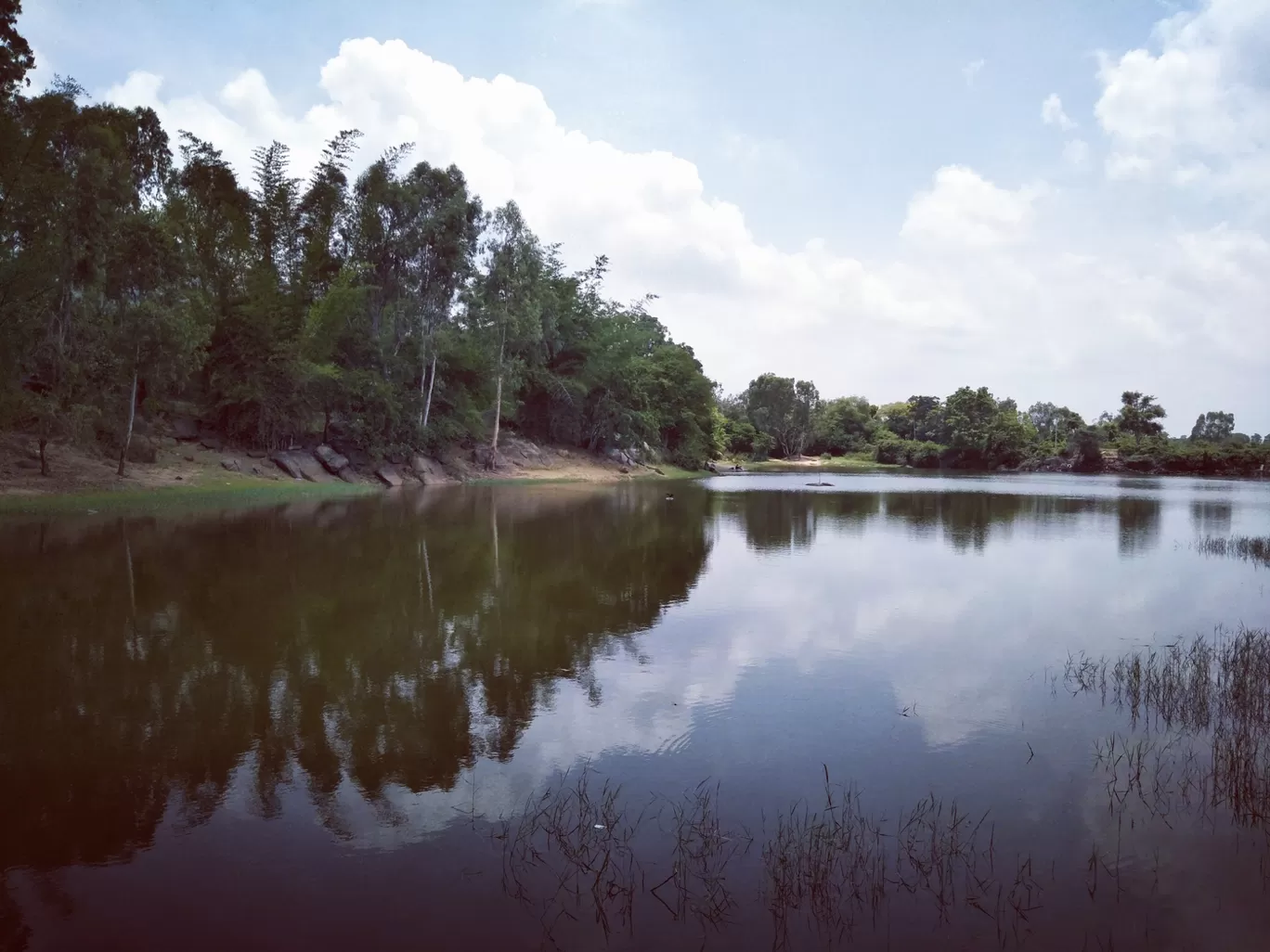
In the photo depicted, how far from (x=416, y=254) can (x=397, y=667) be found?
40.8m

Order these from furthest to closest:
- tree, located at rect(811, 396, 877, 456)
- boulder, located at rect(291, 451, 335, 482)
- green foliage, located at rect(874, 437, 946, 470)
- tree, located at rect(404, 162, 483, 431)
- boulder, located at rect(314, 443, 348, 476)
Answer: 1. tree, located at rect(811, 396, 877, 456)
2. green foliage, located at rect(874, 437, 946, 470)
3. tree, located at rect(404, 162, 483, 431)
4. boulder, located at rect(314, 443, 348, 476)
5. boulder, located at rect(291, 451, 335, 482)

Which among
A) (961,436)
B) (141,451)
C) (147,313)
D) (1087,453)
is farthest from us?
(961,436)

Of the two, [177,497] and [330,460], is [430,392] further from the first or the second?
[177,497]

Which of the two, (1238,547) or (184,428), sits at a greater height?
(184,428)

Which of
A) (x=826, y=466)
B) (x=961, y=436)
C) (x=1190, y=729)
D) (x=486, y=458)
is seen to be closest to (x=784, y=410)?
(x=826, y=466)

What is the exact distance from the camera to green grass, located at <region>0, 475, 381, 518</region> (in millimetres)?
24703

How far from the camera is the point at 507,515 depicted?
30.0 metres

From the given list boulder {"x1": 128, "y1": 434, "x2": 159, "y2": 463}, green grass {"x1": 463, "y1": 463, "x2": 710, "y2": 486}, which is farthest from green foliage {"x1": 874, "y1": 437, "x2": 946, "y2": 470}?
boulder {"x1": 128, "y1": 434, "x2": 159, "y2": 463}

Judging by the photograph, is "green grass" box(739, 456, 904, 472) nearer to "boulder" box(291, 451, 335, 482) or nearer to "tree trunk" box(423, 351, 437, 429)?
"tree trunk" box(423, 351, 437, 429)

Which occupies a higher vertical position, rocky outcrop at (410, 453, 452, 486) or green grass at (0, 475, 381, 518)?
rocky outcrop at (410, 453, 452, 486)

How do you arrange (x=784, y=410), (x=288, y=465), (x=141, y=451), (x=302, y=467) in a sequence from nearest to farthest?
(x=141, y=451) < (x=288, y=465) < (x=302, y=467) < (x=784, y=410)

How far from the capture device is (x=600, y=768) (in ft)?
23.9

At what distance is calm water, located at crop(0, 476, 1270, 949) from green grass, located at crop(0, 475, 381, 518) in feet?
31.2

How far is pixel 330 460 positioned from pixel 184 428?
680 centimetres
